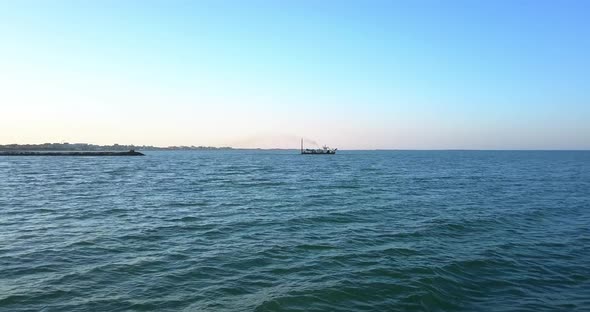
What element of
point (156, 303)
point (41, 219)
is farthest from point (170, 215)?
point (156, 303)

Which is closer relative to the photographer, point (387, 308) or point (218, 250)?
point (387, 308)

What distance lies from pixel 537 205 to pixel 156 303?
3160 cm

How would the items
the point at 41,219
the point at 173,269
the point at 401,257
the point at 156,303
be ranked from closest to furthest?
the point at 156,303
the point at 173,269
the point at 401,257
the point at 41,219

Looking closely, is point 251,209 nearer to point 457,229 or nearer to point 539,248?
point 457,229

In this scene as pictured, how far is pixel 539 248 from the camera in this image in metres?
18.8

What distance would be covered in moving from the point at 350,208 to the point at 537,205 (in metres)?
15.6

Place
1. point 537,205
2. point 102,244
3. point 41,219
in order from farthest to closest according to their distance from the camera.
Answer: point 537,205
point 41,219
point 102,244

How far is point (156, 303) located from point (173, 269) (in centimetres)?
321

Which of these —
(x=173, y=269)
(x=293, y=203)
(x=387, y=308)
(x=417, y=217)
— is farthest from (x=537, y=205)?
(x=173, y=269)

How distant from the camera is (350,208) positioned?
99.7ft

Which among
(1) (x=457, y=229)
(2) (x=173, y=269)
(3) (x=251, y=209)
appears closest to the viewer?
(2) (x=173, y=269)

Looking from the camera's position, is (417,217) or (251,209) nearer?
(417,217)

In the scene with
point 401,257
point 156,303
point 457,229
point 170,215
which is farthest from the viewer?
point 170,215

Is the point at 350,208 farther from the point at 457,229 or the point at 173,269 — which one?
the point at 173,269
